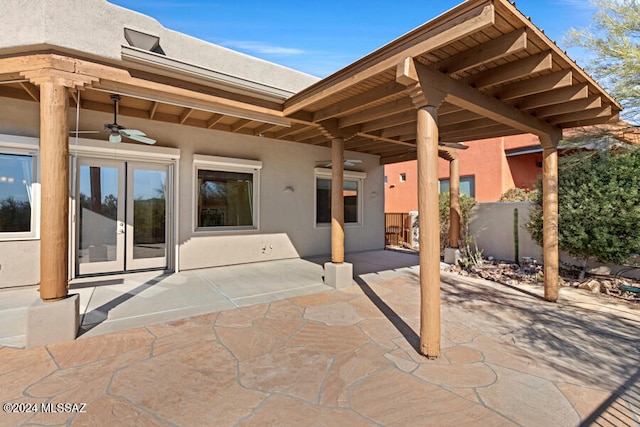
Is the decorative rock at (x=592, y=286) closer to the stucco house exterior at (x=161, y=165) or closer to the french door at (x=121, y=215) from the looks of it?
the stucco house exterior at (x=161, y=165)

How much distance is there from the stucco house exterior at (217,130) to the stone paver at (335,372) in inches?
19.9

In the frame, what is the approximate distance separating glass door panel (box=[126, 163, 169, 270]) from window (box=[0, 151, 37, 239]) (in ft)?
4.80

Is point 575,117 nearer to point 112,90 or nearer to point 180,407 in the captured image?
point 180,407

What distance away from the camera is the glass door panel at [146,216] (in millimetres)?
6148

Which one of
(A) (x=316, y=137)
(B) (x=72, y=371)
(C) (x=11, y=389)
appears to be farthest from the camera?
(A) (x=316, y=137)

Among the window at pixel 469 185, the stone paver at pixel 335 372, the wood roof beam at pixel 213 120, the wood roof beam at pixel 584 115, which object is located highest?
the wood roof beam at pixel 213 120

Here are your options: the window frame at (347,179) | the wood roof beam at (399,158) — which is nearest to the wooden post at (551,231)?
the wood roof beam at (399,158)

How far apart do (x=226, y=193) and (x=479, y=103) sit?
5636 mm

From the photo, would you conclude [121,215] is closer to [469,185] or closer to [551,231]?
[551,231]

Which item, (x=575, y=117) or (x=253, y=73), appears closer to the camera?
(x=575, y=117)

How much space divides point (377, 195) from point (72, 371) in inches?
349

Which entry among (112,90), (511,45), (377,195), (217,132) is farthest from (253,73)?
(511,45)

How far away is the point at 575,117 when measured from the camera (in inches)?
191

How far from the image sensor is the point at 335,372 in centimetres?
276
